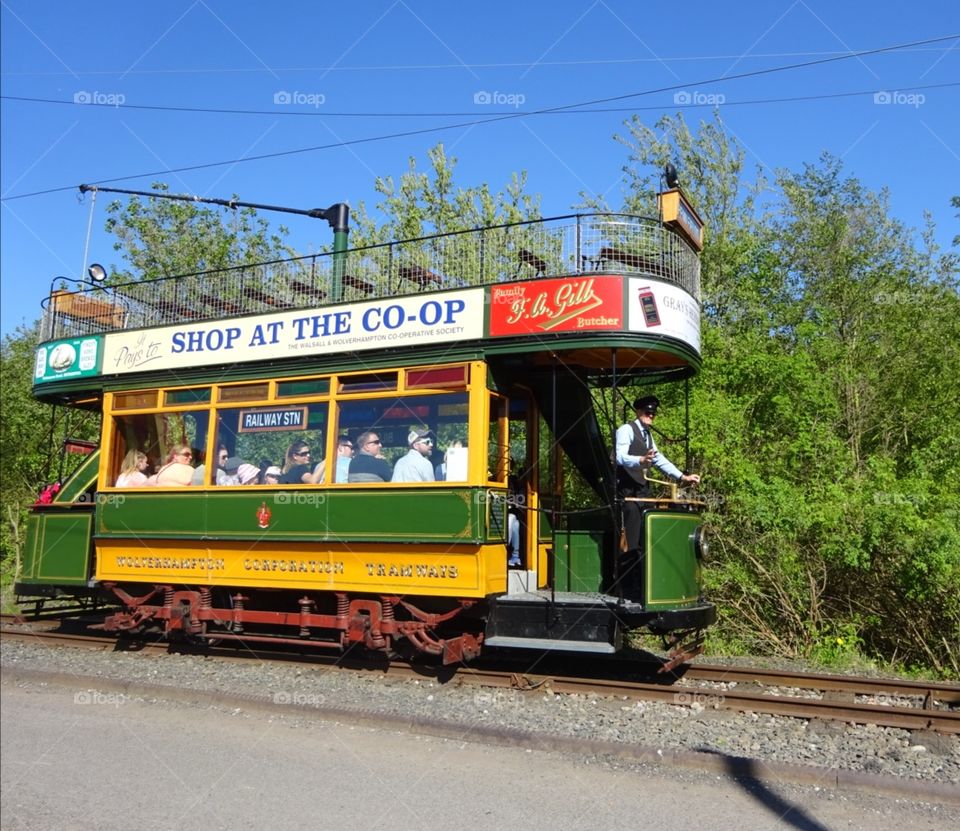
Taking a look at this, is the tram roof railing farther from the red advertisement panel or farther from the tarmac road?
the tarmac road

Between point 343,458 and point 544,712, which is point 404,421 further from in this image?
point 544,712

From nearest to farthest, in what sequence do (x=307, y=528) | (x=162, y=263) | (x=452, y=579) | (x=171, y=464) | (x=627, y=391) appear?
(x=452, y=579), (x=307, y=528), (x=171, y=464), (x=627, y=391), (x=162, y=263)

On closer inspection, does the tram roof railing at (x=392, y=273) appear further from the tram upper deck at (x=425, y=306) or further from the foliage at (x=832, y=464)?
the foliage at (x=832, y=464)

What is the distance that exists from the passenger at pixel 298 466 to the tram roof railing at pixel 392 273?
1343mm

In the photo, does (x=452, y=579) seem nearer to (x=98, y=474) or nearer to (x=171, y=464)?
(x=171, y=464)

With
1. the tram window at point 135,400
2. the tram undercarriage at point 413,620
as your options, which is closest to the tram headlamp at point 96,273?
the tram window at point 135,400

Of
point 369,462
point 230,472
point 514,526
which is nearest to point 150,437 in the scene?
point 230,472

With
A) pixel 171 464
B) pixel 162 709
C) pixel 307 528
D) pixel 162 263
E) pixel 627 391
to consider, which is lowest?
pixel 162 709

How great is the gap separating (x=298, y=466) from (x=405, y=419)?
1206mm

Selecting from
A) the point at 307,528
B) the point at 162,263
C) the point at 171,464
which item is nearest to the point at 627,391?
the point at 307,528

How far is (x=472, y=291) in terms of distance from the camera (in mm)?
7465

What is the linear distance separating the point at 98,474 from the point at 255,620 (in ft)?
8.85

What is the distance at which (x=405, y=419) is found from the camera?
7.62m

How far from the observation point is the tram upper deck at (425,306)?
7.09 meters
